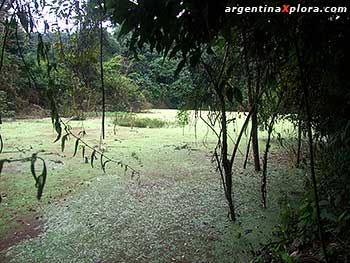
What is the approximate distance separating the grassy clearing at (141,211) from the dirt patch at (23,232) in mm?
21

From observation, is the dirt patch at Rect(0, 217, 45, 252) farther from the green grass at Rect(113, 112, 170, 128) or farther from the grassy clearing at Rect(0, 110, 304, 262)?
the green grass at Rect(113, 112, 170, 128)

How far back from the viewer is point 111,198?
7.43ft

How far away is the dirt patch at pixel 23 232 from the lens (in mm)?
1659

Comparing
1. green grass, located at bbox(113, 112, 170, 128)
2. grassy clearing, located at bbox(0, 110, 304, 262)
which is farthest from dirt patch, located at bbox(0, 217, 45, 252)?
green grass, located at bbox(113, 112, 170, 128)

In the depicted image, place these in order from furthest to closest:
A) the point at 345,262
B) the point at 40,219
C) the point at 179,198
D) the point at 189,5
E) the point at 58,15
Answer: the point at 179,198 → the point at 40,219 → the point at 58,15 → the point at 345,262 → the point at 189,5

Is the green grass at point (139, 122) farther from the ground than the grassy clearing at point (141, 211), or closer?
farther from the ground

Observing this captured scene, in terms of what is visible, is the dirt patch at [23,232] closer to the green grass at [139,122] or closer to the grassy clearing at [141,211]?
the grassy clearing at [141,211]

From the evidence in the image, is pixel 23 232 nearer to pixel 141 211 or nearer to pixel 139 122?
pixel 141 211

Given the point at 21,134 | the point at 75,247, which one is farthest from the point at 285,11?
the point at 21,134

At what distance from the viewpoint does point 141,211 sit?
2.03 metres

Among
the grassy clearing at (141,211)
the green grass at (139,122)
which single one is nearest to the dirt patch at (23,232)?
the grassy clearing at (141,211)

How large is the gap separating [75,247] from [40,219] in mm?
478

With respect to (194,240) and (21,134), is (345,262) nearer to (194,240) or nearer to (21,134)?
(194,240)

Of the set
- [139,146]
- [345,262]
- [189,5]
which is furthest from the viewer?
[139,146]
